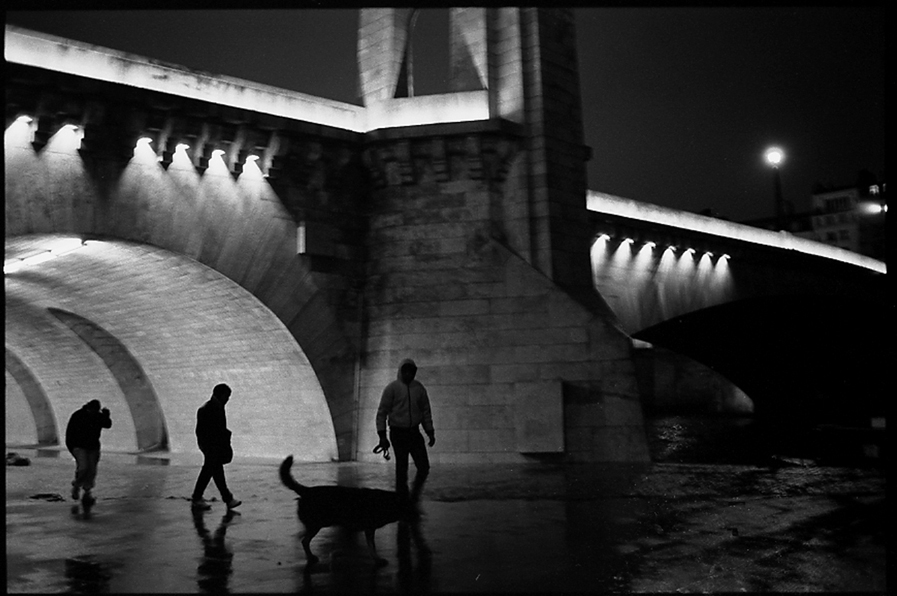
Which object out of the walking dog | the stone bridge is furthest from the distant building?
the walking dog

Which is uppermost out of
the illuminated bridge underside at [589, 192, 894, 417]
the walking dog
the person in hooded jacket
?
the illuminated bridge underside at [589, 192, 894, 417]

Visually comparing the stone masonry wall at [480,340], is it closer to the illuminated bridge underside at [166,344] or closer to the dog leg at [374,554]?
the illuminated bridge underside at [166,344]

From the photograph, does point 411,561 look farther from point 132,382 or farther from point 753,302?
point 753,302

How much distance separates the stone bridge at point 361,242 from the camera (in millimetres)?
14031

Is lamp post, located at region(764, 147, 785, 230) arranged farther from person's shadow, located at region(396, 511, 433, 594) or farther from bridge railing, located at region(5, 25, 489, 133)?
person's shadow, located at region(396, 511, 433, 594)

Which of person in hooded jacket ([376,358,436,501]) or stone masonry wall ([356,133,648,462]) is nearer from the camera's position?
person in hooded jacket ([376,358,436,501])

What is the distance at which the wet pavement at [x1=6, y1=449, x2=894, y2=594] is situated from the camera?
593 cm

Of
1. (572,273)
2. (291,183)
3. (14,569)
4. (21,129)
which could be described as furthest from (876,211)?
(14,569)

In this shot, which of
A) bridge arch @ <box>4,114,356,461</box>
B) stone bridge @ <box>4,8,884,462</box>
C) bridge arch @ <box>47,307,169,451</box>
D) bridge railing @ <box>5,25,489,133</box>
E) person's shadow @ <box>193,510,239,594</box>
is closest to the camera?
person's shadow @ <box>193,510,239,594</box>

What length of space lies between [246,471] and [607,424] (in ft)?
19.7

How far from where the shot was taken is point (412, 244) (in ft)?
54.9

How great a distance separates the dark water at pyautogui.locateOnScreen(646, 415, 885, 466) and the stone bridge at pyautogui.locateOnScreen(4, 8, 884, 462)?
10.1ft

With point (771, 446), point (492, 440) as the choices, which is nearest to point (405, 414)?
point (492, 440)

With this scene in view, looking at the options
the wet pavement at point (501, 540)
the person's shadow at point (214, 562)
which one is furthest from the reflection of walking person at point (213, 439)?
the person's shadow at point (214, 562)
